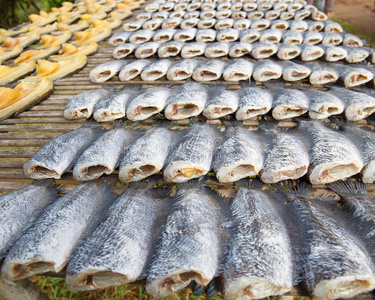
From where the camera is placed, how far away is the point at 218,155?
2094 millimetres

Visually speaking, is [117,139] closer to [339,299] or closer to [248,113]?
[248,113]

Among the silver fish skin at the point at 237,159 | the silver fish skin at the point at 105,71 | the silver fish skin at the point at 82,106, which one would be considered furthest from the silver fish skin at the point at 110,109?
the silver fish skin at the point at 237,159

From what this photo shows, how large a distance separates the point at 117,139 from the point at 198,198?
1.10m

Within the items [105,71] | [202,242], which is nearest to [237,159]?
[202,242]

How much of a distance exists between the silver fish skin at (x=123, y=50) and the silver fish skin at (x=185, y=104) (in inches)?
80.0

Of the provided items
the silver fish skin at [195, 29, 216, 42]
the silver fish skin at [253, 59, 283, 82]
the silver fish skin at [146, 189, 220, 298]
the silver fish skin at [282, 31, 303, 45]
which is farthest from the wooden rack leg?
the silver fish skin at [282, 31, 303, 45]

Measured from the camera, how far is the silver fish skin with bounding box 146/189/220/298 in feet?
4.50

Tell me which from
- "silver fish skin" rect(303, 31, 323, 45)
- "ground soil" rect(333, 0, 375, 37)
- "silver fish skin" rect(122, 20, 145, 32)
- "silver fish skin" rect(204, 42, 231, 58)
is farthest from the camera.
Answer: "ground soil" rect(333, 0, 375, 37)

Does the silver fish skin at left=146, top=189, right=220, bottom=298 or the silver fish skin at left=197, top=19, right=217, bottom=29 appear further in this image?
the silver fish skin at left=197, top=19, right=217, bottom=29

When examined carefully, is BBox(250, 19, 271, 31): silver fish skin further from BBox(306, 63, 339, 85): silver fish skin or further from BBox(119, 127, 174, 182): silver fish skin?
BBox(119, 127, 174, 182): silver fish skin

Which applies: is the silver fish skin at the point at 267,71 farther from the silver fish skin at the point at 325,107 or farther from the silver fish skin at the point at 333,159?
the silver fish skin at the point at 333,159

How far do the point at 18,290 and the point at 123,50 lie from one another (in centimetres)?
387

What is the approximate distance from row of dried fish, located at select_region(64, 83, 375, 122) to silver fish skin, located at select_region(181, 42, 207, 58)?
A: 1.24 metres

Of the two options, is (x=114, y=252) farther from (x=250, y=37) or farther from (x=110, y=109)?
(x=250, y=37)
